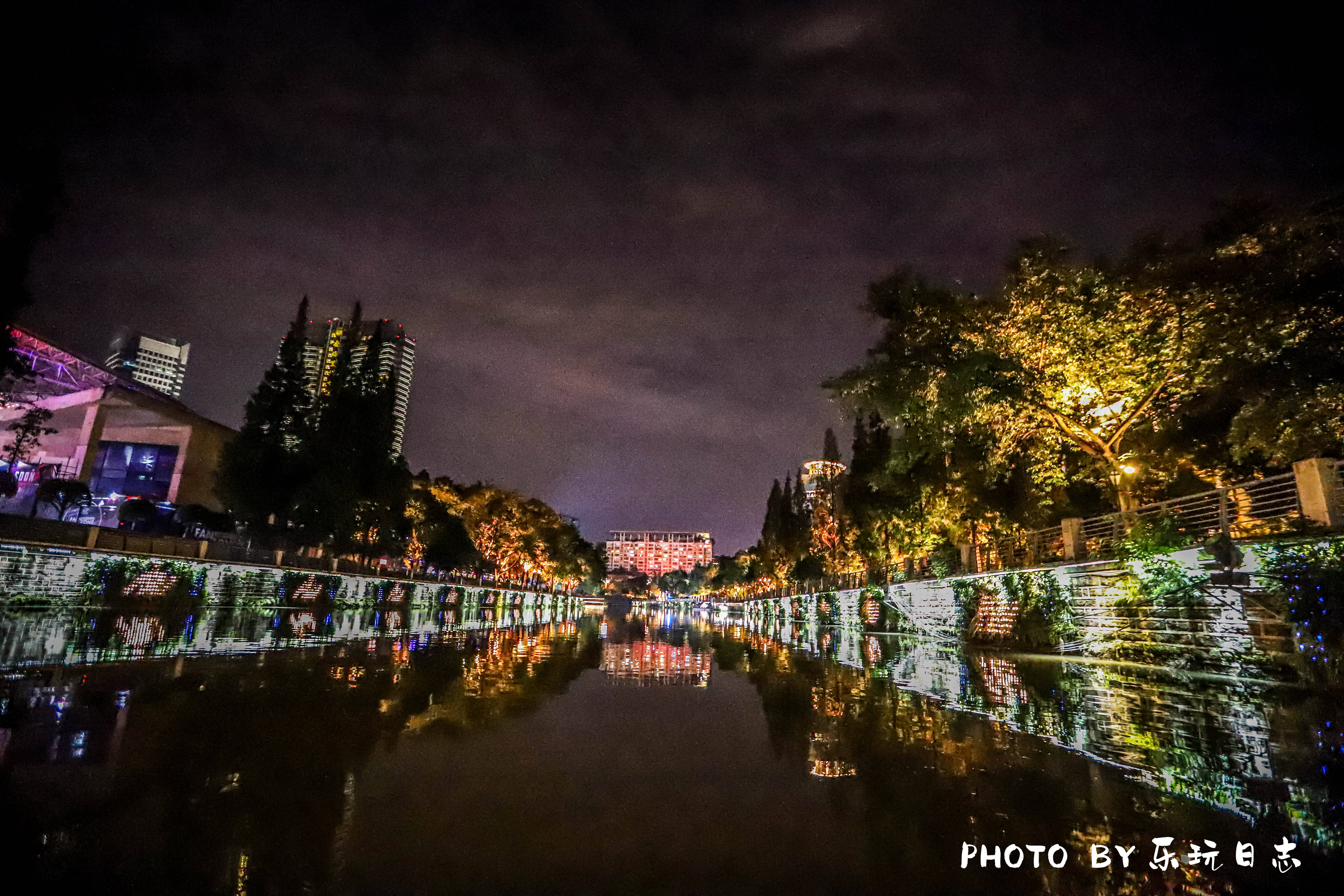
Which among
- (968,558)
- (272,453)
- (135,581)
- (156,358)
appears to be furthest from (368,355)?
(156,358)

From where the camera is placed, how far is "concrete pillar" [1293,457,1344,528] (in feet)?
30.8

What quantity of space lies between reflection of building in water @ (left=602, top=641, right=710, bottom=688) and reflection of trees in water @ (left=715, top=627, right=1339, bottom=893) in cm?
159

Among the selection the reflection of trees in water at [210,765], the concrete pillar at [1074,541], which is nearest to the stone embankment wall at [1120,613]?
the concrete pillar at [1074,541]

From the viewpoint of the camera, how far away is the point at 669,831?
11.1ft

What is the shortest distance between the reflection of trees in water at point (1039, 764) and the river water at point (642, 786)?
29mm

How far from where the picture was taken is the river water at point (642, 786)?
2805mm

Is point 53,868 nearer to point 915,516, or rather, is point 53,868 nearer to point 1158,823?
point 1158,823

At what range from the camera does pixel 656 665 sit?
1263cm

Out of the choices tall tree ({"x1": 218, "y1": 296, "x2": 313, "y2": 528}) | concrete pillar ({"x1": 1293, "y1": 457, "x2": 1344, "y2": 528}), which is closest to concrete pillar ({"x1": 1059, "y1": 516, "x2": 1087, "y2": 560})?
concrete pillar ({"x1": 1293, "y1": 457, "x2": 1344, "y2": 528})

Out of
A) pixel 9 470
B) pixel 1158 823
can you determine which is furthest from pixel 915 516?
pixel 9 470

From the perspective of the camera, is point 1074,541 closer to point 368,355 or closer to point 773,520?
point 368,355

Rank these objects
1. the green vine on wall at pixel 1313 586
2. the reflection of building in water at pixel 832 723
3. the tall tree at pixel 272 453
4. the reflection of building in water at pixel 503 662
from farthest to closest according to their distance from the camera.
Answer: the tall tree at pixel 272 453 → the green vine on wall at pixel 1313 586 → the reflection of building in water at pixel 503 662 → the reflection of building in water at pixel 832 723

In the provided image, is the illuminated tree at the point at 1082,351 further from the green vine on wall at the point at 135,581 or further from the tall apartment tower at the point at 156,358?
the tall apartment tower at the point at 156,358

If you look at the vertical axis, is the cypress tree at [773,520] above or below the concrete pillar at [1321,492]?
above
